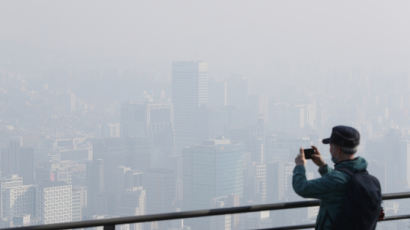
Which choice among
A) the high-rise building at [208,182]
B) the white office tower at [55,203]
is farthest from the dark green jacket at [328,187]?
the high-rise building at [208,182]

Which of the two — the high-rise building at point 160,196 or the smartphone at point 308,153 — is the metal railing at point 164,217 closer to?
the smartphone at point 308,153

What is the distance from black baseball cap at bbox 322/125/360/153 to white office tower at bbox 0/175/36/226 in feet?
532

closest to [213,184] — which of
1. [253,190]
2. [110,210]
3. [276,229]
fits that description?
[253,190]

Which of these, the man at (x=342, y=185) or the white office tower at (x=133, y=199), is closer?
the man at (x=342, y=185)

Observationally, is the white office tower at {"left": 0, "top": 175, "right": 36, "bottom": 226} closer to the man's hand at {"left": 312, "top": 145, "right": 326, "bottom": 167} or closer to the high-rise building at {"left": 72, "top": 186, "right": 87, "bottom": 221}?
the high-rise building at {"left": 72, "top": 186, "right": 87, "bottom": 221}

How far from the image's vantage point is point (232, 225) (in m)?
168

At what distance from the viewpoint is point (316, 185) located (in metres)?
2.84

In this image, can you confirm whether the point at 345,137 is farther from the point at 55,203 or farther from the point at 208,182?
the point at 208,182

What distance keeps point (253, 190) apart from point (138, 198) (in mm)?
40666

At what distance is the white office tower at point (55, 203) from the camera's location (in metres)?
160

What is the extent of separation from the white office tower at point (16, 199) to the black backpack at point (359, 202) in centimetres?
16211

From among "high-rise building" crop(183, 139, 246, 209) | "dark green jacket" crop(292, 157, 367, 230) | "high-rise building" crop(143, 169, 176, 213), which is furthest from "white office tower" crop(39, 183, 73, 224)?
"dark green jacket" crop(292, 157, 367, 230)

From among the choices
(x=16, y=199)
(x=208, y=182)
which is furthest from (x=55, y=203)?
(x=208, y=182)

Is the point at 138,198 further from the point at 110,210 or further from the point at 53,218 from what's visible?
the point at 53,218
